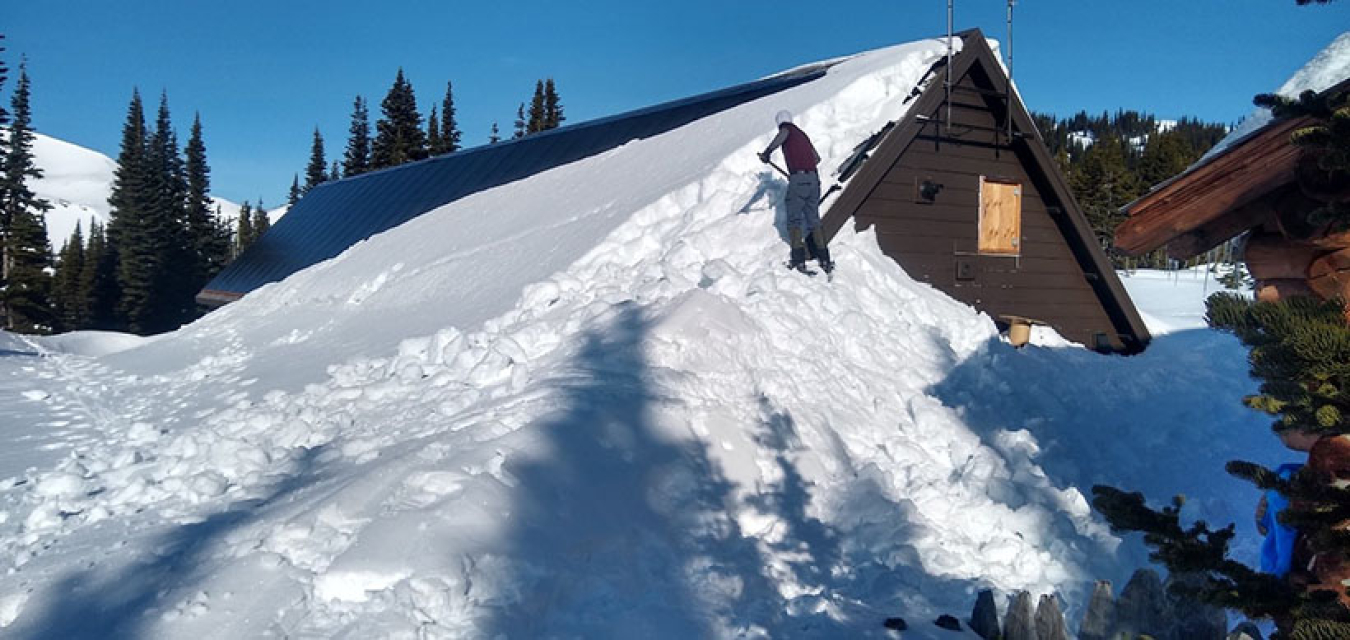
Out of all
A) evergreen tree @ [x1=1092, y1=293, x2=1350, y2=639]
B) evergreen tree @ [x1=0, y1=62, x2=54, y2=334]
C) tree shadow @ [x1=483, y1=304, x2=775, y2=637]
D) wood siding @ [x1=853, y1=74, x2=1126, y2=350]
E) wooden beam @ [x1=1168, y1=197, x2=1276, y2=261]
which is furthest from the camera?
evergreen tree @ [x1=0, y1=62, x2=54, y2=334]

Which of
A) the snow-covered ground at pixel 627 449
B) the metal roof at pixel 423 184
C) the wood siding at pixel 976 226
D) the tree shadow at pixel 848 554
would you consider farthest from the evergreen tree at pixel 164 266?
the tree shadow at pixel 848 554

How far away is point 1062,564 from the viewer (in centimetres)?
608

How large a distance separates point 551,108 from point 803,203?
62.8 m

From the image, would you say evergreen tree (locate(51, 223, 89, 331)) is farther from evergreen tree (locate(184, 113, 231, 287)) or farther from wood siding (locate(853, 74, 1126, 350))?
wood siding (locate(853, 74, 1126, 350))

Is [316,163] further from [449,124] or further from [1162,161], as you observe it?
[1162,161]

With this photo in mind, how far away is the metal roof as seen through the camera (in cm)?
1825

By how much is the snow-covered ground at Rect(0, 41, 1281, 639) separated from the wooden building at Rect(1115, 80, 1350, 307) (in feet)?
7.59

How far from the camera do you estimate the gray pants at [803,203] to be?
967 centimetres

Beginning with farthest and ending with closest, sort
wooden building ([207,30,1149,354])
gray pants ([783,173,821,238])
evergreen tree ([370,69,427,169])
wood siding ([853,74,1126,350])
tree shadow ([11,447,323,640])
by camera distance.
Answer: evergreen tree ([370,69,427,169])
wood siding ([853,74,1126,350])
wooden building ([207,30,1149,354])
gray pants ([783,173,821,238])
tree shadow ([11,447,323,640])

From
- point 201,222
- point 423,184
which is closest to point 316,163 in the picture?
point 201,222

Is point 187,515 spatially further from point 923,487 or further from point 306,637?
point 923,487

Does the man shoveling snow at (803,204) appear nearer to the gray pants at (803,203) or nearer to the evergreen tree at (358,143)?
the gray pants at (803,203)

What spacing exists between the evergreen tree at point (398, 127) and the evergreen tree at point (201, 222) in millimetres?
15986

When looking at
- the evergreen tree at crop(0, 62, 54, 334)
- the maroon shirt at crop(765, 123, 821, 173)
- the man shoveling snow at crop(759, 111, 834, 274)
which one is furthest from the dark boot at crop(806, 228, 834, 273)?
the evergreen tree at crop(0, 62, 54, 334)
